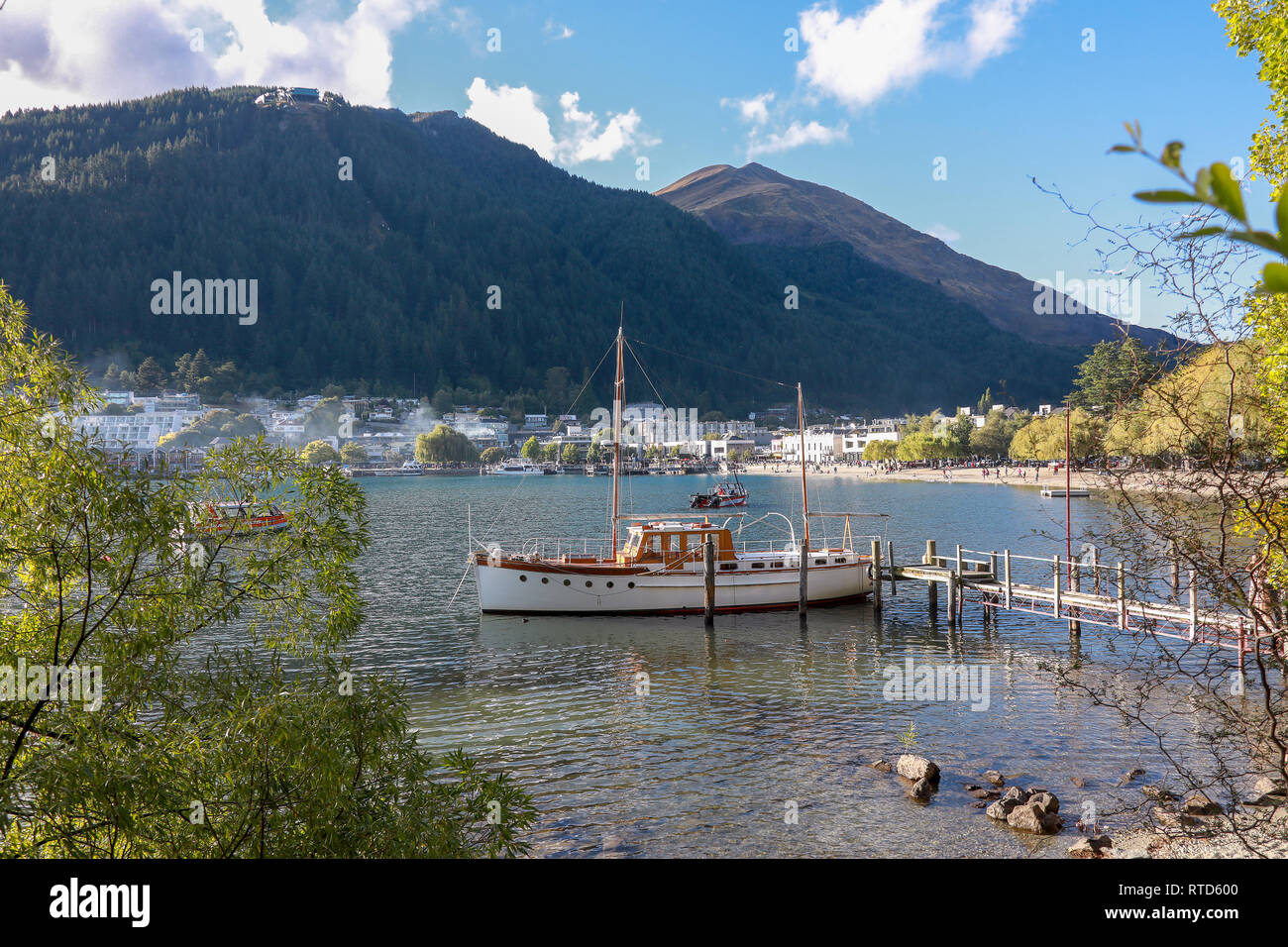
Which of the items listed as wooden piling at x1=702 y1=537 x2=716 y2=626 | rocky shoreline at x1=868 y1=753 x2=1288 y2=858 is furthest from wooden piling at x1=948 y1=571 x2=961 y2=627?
rocky shoreline at x1=868 y1=753 x2=1288 y2=858

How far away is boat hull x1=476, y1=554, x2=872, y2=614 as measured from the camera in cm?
3284

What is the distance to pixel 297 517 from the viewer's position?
7.75m

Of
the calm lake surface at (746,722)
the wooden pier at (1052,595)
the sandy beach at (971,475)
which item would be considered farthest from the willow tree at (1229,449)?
the sandy beach at (971,475)

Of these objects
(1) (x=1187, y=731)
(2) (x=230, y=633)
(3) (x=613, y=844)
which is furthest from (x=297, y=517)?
(2) (x=230, y=633)

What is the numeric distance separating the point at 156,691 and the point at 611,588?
26.5 m

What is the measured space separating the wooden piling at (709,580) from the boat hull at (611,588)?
0.93m

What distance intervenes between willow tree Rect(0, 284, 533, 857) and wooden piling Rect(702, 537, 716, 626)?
928 inches

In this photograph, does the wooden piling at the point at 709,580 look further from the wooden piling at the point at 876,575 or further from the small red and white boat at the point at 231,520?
the small red and white boat at the point at 231,520

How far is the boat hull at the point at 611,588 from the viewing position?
3284 centimetres

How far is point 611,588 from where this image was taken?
32.9 meters

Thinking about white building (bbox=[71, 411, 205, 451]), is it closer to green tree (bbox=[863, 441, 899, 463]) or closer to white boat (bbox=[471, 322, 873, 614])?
green tree (bbox=[863, 441, 899, 463])

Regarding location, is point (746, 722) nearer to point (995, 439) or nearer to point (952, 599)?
point (952, 599)

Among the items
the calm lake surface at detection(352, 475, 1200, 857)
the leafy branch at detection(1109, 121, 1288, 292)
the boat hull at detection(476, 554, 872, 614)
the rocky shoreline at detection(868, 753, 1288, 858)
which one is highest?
the leafy branch at detection(1109, 121, 1288, 292)
